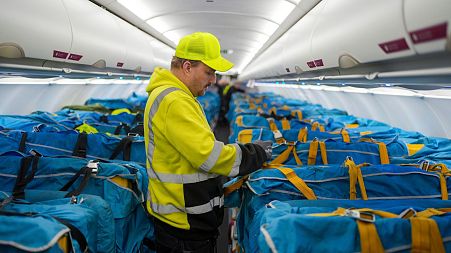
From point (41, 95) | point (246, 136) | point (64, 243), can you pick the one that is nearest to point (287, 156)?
point (246, 136)

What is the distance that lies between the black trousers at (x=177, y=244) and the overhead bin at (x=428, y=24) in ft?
6.34

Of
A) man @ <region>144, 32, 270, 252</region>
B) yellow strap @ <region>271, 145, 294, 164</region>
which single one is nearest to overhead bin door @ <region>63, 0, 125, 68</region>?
man @ <region>144, 32, 270, 252</region>

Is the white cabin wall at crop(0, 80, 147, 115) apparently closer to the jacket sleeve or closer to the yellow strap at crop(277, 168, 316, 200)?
the jacket sleeve

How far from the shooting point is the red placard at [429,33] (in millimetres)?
1192

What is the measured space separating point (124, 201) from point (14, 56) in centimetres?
134

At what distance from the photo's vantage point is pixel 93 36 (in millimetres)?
3430

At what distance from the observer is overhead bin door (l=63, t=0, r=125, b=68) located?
3.06 metres

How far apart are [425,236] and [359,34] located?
1.32 metres

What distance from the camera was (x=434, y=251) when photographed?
5.05 feet

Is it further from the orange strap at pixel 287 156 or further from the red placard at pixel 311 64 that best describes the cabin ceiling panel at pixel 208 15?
the orange strap at pixel 287 156

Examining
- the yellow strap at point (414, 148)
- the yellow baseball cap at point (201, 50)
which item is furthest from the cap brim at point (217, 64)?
the yellow strap at point (414, 148)

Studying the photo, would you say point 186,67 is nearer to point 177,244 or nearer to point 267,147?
point 267,147

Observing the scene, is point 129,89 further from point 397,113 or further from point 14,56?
point 14,56

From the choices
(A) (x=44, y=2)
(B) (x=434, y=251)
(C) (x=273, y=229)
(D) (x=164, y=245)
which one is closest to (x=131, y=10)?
(A) (x=44, y=2)
